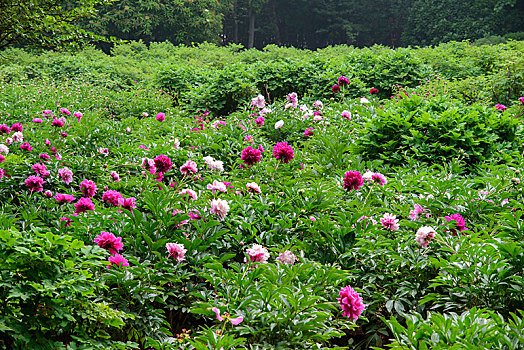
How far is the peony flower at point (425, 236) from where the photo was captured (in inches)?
88.1

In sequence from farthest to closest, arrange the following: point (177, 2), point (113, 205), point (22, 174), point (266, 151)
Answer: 1. point (177, 2)
2. point (266, 151)
3. point (22, 174)
4. point (113, 205)

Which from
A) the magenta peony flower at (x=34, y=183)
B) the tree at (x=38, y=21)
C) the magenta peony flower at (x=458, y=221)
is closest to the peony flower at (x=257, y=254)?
the magenta peony flower at (x=458, y=221)

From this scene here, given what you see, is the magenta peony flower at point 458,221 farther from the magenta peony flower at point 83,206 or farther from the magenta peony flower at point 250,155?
the magenta peony flower at point 83,206

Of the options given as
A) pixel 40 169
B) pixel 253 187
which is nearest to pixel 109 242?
pixel 253 187

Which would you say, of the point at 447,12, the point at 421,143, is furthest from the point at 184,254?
the point at 447,12

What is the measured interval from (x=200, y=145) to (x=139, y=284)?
2265 mm

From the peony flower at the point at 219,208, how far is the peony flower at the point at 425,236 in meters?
1.07

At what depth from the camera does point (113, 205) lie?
2.69m

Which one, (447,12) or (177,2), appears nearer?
(177,2)

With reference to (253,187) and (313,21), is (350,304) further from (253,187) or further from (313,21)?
(313,21)

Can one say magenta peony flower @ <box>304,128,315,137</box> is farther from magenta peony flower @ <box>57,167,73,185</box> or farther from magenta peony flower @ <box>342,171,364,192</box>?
magenta peony flower @ <box>57,167,73,185</box>

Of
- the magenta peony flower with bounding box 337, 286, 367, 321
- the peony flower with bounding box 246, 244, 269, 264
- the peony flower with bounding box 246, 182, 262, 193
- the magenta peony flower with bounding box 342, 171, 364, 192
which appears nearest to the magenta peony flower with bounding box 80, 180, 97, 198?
the peony flower with bounding box 246, 182, 262, 193

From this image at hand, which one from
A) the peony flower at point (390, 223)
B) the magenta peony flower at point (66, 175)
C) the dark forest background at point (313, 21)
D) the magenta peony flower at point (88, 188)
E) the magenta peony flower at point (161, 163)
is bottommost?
the peony flower at point (390, 223)

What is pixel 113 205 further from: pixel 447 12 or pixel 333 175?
pixel 447 12
